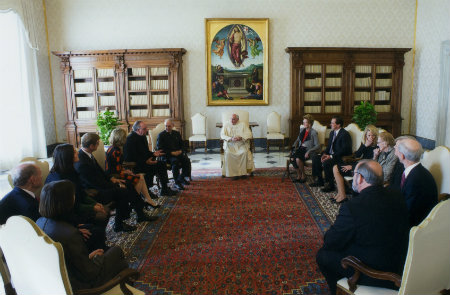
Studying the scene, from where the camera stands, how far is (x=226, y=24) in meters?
9.25

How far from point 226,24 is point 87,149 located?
672 centimetres

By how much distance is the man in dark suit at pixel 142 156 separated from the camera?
506 centimetres

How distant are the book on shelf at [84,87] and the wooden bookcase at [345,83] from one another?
5752mm

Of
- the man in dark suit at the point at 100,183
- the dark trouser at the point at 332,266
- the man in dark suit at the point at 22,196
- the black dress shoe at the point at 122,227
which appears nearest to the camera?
the dark trouser at the point at 332,266

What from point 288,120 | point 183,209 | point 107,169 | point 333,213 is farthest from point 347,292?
point 288,120

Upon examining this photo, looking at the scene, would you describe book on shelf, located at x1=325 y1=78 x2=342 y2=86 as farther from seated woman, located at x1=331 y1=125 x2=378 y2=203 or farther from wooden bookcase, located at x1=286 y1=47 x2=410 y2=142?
seated woman, located at x1=331 y1=125 x2=378 y2=203

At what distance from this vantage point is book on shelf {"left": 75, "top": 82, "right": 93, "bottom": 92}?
9.32 meters

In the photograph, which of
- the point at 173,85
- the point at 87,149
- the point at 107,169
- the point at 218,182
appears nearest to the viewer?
the point at 87,149

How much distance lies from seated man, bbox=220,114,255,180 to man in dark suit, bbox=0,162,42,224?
410 centimetres

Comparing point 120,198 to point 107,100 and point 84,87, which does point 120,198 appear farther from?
point 84,87

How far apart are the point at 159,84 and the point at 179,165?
4.07 meters

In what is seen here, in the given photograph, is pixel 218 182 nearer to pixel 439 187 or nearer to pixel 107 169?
pixel 107 169

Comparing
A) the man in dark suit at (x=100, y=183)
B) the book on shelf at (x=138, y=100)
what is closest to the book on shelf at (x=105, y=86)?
the book on shelf at (x=138, y=100)

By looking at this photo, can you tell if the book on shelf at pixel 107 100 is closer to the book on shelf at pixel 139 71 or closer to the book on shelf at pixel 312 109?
the book on shelf at pixel 139 71
